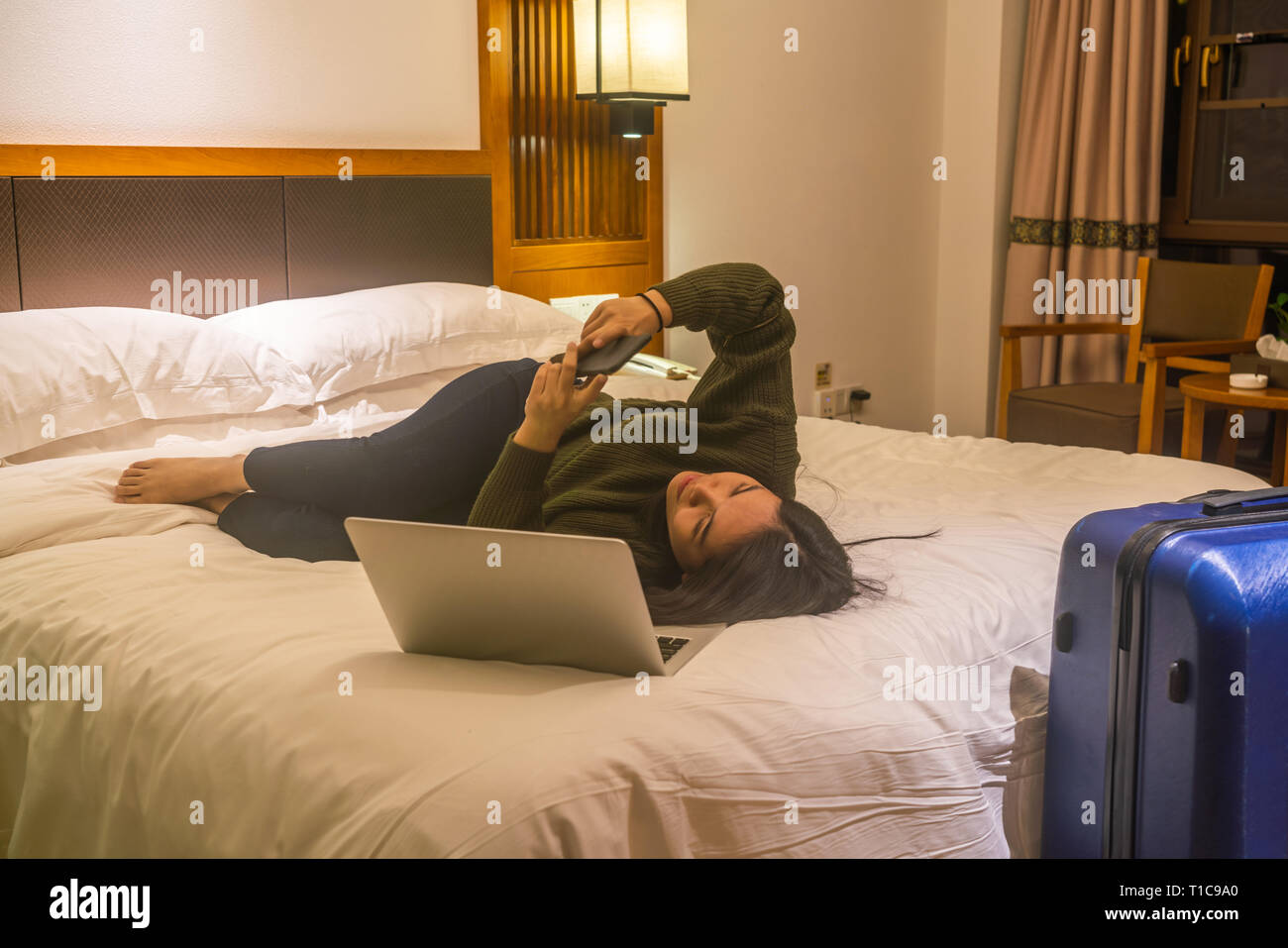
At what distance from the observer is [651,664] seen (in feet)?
3.94

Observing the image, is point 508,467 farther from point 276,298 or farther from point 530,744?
point 276,298

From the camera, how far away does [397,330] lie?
8.11 feet

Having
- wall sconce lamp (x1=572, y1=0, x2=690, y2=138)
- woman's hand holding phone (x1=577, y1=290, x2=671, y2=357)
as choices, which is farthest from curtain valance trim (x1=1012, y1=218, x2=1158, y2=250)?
woman's hand holding phone (x1=577, y1=290, x2=671, y2=357)

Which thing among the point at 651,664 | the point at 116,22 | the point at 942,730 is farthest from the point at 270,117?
the point at 942,730

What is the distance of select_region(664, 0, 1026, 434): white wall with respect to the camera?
140 inches

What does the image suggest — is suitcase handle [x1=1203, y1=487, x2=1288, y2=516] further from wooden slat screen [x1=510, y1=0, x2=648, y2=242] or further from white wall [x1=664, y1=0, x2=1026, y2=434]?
white wall [x1=664, y1=0, x2=1026, y2=434]

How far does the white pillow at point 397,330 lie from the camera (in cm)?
234

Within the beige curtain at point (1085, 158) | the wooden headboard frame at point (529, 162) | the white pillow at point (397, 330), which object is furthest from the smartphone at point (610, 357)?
the beige curtain at point (1085, 158)

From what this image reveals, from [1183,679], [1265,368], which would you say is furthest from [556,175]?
[1183,679]

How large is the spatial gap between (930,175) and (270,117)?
2.53 meters

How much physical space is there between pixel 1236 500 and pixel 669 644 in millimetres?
599

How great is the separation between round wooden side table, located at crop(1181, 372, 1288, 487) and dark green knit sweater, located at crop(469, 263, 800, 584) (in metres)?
1.51
